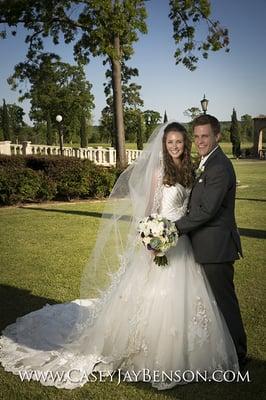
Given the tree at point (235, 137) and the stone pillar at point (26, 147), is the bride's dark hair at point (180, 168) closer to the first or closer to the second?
the stone pillar at point (26, 147)

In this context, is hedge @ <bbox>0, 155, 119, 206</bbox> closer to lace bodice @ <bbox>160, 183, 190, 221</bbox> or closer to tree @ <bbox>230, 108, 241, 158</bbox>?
lace bodice @ <bbox>160, 183, 190, 221</bbox>

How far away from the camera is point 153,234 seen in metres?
3.71

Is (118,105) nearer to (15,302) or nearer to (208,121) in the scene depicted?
(15,302)

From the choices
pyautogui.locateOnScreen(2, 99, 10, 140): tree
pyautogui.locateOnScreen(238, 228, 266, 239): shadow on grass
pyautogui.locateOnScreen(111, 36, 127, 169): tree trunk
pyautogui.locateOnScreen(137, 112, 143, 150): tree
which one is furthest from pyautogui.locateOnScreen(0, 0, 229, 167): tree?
pyautogui.locateOnScreen(2, 99, 10, 140): tree

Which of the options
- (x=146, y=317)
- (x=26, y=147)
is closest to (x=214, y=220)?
(x=146, y=317)

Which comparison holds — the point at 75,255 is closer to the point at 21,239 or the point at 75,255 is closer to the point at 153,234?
the point at 21,239

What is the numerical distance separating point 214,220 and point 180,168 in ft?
2.13

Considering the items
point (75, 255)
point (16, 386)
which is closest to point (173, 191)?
point (16, 386)

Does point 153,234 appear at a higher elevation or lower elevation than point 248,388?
higher

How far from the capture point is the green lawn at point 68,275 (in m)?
3.68

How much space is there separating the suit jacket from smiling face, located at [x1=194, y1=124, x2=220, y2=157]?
7 cm

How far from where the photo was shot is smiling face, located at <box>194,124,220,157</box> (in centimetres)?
377

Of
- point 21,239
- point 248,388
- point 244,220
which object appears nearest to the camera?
point 248,388

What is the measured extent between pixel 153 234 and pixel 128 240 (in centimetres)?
84
